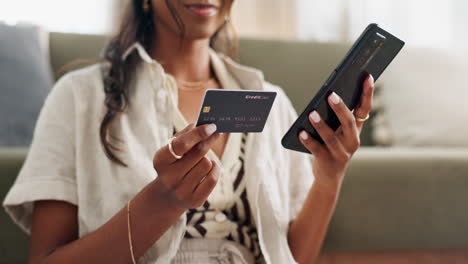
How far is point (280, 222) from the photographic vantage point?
0.84 meters

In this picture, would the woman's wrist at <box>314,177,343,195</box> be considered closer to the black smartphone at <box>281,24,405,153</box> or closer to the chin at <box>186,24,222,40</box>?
the black smartphone at <box>281,24,405,153</box>

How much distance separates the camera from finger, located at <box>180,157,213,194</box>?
62cm

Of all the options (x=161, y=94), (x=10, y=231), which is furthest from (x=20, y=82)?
(x=161, y=94)

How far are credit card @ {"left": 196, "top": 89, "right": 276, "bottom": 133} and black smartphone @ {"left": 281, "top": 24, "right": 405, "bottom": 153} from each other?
0.30ft

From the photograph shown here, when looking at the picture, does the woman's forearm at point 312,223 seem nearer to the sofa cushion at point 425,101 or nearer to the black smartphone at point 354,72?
the black smartphone at point 354,72

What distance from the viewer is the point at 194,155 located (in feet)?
1.96

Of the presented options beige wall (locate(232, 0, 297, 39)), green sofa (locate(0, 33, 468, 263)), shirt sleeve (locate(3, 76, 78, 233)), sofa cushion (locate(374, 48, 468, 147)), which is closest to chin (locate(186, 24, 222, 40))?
shirt sleeve (locate(3, 76, 78, 233))

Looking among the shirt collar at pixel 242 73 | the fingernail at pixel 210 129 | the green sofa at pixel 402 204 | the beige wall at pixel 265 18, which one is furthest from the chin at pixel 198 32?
the beige wall at pixel 265 18

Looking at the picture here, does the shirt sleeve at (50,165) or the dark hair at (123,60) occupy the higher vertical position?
the dark hair at (123,60)

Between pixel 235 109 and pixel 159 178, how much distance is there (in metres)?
0.14

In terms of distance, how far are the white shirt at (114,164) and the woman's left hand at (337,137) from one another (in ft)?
0.37

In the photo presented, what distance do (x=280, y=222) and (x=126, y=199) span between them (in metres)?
0.28

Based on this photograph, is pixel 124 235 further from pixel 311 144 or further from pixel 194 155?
pixel 311 144

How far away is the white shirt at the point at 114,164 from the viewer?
759mm
